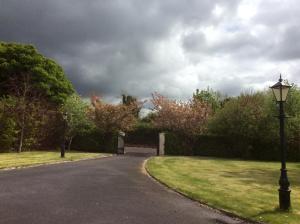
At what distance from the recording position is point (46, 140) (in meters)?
45.2

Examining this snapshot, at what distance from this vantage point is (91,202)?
1343cm

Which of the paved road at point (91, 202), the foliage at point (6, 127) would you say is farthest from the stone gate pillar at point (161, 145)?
the paved road at point (91, 202)

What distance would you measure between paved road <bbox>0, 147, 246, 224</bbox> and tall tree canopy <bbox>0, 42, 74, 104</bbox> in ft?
91.0

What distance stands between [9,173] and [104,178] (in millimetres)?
4172

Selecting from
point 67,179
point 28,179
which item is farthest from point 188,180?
point 28,179

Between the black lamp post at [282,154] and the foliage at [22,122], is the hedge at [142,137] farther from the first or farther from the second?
the black lamp post at [282,154]

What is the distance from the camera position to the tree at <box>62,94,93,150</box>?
152ft

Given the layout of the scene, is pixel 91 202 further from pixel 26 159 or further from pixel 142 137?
pixel 142 137

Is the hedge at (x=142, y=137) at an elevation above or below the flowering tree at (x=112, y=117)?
below

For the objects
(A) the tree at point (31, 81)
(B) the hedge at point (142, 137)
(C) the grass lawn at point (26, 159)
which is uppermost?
(A) the tree at point (31, 81)

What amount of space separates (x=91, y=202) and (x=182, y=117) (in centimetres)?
3553

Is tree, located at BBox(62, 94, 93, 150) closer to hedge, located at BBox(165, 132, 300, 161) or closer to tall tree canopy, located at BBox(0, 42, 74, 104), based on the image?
tall tree canopy, located at BBox(0, 42, 74, 104)

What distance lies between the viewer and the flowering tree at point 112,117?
47219 mm

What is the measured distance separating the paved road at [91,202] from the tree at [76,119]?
1057 inches
